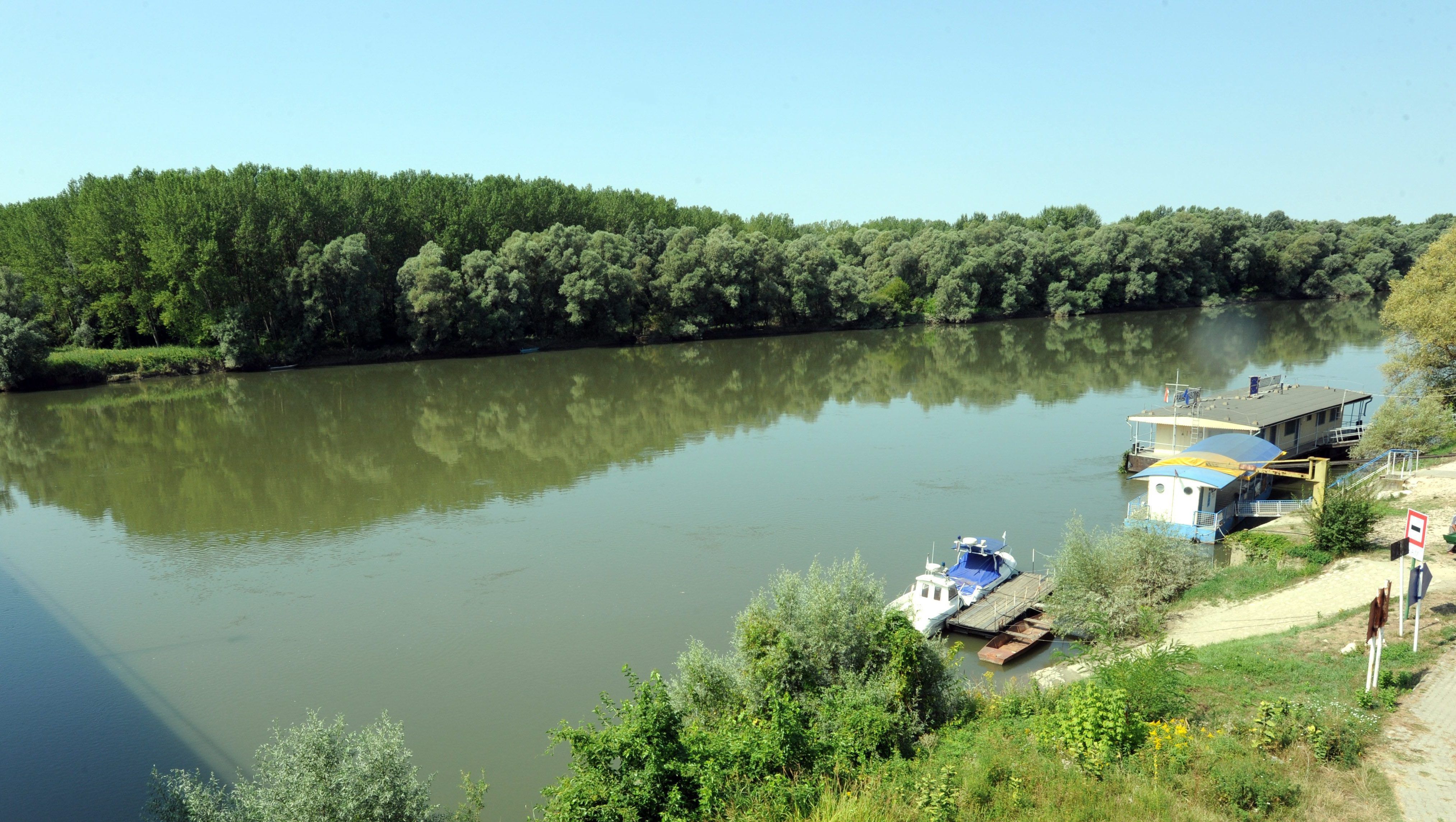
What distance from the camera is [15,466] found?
116 ft

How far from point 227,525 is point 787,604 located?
70.7 ft

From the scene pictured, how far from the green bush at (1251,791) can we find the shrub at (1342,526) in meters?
12.3

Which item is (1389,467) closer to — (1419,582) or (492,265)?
(1419,582)

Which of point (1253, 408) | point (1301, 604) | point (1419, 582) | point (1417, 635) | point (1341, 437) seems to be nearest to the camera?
point (1417, 635)

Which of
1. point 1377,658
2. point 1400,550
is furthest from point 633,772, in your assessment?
point 1400,550

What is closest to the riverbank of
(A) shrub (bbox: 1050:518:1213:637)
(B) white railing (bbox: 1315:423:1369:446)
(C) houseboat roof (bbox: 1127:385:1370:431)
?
(C) houseboat roof (bbox: 1127:385:1370:431)

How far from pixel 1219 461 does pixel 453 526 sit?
72.9 feet

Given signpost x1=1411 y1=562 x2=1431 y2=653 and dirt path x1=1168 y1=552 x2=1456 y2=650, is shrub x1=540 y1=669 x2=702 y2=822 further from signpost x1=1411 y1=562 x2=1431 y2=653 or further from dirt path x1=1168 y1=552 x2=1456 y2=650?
signpost x1=1411 y1=562 x2=1431 y2=653

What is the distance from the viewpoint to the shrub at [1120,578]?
1766cm

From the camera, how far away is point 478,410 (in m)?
45.7

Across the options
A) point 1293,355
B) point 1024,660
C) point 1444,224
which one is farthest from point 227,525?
point 1444,224

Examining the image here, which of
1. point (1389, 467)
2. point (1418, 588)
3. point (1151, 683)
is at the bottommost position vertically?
point (1389, 467)

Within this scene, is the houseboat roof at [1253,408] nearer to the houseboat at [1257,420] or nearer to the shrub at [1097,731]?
the houseboat at [1257,420]

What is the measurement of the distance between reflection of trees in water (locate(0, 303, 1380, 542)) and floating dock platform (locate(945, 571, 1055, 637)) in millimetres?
16419
